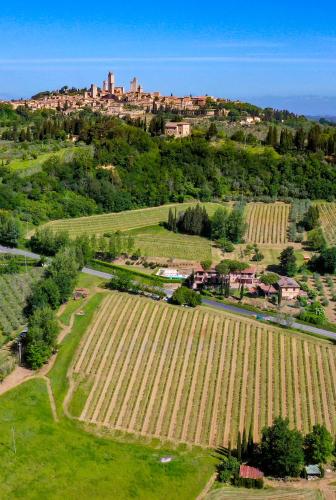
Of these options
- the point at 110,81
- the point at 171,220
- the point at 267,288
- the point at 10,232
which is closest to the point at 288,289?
the point at 267,288

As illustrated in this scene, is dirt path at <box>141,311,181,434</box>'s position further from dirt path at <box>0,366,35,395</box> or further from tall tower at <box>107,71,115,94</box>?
tall tower at <box>107,71,115,94</box>

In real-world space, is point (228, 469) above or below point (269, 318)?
below

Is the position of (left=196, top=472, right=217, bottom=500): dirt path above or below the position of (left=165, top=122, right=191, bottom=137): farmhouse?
below

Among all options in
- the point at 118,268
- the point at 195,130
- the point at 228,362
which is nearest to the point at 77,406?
the point at 228,362

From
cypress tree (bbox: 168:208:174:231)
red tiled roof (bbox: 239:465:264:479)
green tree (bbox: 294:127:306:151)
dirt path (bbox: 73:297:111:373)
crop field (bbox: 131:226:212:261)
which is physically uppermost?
green tree (bbox: 294:127:306:151)

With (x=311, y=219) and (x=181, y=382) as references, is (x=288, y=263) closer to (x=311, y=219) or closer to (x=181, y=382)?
(x=311, y=219)

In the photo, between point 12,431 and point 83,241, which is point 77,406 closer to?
point 12,431

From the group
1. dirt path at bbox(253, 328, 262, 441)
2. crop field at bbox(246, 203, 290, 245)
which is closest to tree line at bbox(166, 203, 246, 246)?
crop field at bbox(246, 203, 290, 245)
